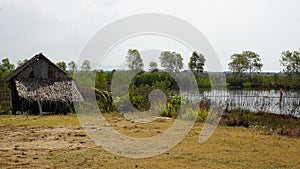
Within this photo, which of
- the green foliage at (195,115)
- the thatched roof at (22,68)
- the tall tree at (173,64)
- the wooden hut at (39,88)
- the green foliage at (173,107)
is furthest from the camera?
the tall tree at (173,64)

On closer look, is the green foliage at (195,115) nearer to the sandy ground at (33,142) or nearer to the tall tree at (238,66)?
the sandy ground at (33,142)

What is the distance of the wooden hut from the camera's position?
15500 mm

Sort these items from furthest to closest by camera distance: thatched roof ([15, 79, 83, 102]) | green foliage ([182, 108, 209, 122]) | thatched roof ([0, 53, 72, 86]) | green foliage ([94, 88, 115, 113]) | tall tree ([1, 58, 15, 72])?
tall tree ([1, 58, 15, 72]) → green foliage ([94, 88, 115, 113]) → thatched roof ([0, 53, 72, 86]) → thatched roof ([15, 79, 83, 102]) → green foliage ([182, 108, 209, 122])

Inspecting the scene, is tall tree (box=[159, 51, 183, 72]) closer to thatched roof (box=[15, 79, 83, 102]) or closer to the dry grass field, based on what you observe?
thatched roof (box=[15, 79, 83, 102])

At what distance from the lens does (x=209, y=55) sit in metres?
10.4

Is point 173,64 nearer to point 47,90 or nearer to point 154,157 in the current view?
point 47,90

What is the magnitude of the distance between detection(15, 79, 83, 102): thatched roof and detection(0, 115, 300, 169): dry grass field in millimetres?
4599

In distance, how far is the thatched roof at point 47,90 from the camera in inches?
Answer: 605

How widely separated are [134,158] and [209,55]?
15.9 feet

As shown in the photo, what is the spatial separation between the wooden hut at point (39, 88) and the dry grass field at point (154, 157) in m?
4.73

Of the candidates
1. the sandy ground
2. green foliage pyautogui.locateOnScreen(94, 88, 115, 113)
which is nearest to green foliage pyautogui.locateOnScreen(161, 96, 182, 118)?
green foliage pyautogui.locateOnScreen(94, 88, 115, 113)

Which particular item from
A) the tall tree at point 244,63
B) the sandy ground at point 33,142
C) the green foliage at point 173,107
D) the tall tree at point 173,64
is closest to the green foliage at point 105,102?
the green foliage at point 173,107

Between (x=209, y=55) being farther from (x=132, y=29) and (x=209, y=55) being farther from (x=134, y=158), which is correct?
(x=134, y=158)

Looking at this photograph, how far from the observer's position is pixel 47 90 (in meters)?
15.9
